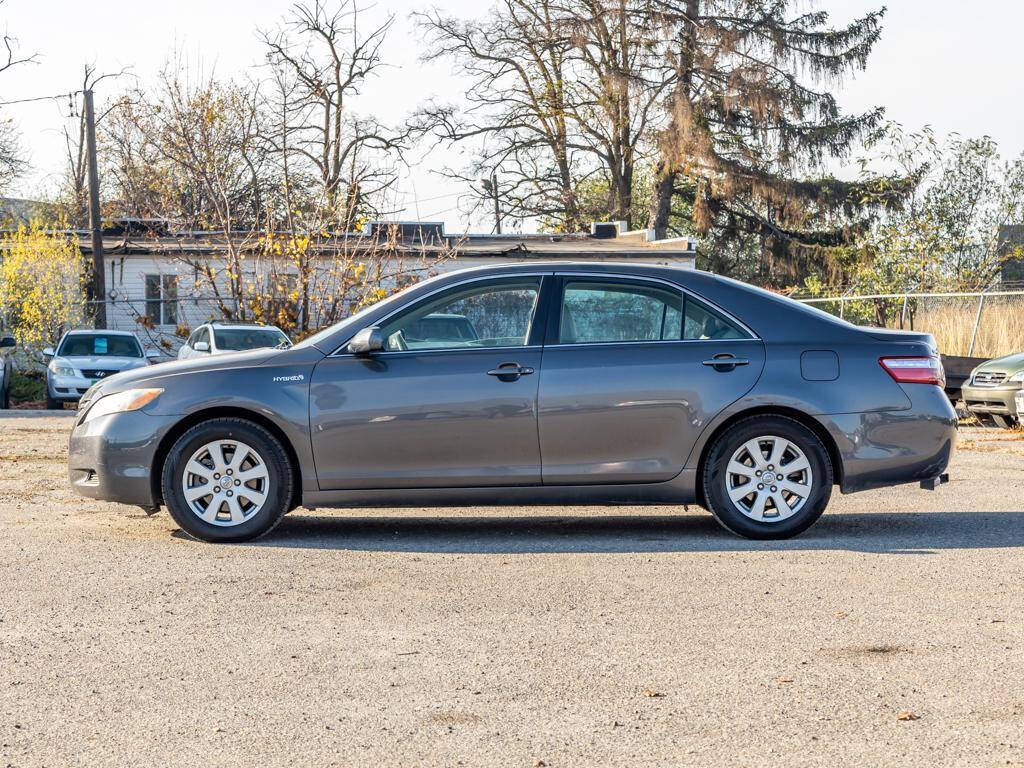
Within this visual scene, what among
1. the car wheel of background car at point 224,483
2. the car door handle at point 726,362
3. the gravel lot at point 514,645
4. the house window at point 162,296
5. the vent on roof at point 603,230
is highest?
the vent on roof at point 603,230

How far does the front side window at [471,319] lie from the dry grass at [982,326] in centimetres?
1626

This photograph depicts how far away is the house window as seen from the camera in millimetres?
37812

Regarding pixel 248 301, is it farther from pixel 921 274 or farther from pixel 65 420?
pixel 921 274

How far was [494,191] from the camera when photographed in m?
47.1

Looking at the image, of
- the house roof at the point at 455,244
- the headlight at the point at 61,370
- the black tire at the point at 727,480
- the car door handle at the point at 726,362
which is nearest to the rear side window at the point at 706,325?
the car door handle at the point at 726,362

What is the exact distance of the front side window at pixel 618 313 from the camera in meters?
8.15

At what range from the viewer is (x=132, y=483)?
805 cm

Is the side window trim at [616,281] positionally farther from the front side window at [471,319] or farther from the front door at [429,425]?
the front door at [429,425]

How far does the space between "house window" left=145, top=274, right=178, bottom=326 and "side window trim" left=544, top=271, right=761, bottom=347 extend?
30.8m

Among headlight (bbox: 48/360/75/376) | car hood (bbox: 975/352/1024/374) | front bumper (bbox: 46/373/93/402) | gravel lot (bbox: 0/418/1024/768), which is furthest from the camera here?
headlight (bbox: 48/360/75/376)

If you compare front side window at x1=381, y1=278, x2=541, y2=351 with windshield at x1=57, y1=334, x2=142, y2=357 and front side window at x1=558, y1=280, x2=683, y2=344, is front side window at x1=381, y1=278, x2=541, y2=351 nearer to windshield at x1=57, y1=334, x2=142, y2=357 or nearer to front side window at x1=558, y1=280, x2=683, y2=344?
front side window at x1=558, y1=280, x2=683, y2=344

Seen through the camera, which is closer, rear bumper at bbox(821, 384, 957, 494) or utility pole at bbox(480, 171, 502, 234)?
rear bumper at bbox(821, 384, 957, 494)

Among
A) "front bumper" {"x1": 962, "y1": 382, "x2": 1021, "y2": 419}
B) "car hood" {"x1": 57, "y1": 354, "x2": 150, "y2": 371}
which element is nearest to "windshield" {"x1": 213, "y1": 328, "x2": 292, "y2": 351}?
"car hood" {"x1": 57, "y1": 354, "x2": 150, "y2": 371}

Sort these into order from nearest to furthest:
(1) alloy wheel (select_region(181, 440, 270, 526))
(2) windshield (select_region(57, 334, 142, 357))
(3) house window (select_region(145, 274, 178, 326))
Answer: (1) alloy wheel (select_region(181, 440, 270, 526)), (2) windshield (select_region(57, 334, 142, 357)), (3) house window (select_region(145, 274, 178, 326))
